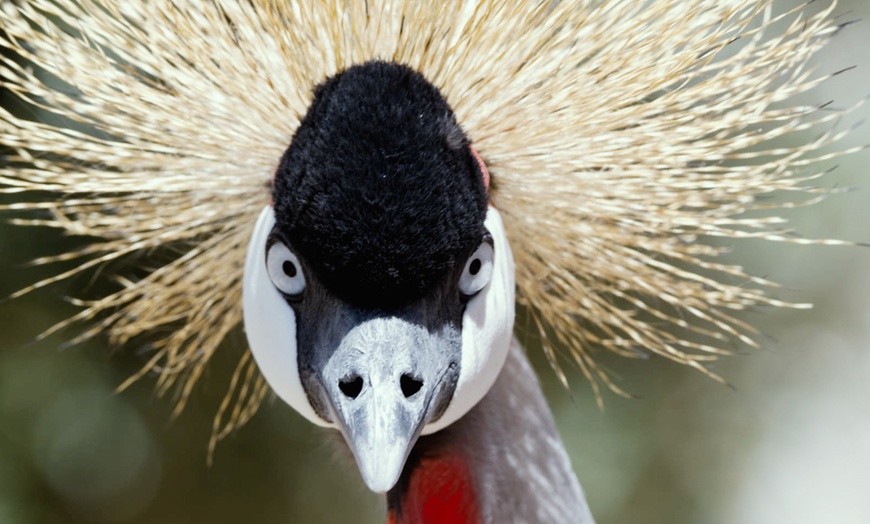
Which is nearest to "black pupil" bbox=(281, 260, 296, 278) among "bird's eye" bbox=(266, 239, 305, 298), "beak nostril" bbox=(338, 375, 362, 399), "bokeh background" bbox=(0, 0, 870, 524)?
"bird's eye" bbox=(266, 239, 305, 298)

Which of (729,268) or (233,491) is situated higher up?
(729,268)

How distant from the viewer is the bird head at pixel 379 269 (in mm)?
714

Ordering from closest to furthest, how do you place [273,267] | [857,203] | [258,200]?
[273,267] → [258,200] → [857,203]

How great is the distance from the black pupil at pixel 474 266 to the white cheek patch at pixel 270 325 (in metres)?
0.17

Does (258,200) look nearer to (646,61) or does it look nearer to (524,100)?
(524,100)

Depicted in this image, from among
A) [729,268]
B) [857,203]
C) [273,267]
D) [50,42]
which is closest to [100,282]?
[50,42]

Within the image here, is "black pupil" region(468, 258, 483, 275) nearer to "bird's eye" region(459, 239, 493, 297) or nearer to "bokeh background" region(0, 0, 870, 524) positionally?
"bird's eye" region(459, 239, 493, 297)

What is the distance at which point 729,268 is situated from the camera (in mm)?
944

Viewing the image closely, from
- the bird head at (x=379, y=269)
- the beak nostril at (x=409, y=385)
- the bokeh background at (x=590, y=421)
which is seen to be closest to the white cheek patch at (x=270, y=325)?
the bird head at (x=379, y=269)

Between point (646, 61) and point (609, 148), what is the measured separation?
90 millimetres

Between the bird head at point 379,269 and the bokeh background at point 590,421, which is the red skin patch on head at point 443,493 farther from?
the bokeh background at point 590,421

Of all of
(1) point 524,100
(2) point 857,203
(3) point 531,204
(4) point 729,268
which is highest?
(1) point 524,100

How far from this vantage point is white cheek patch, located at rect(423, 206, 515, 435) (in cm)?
81

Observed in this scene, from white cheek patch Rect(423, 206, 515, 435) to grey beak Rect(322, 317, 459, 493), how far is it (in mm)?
34
